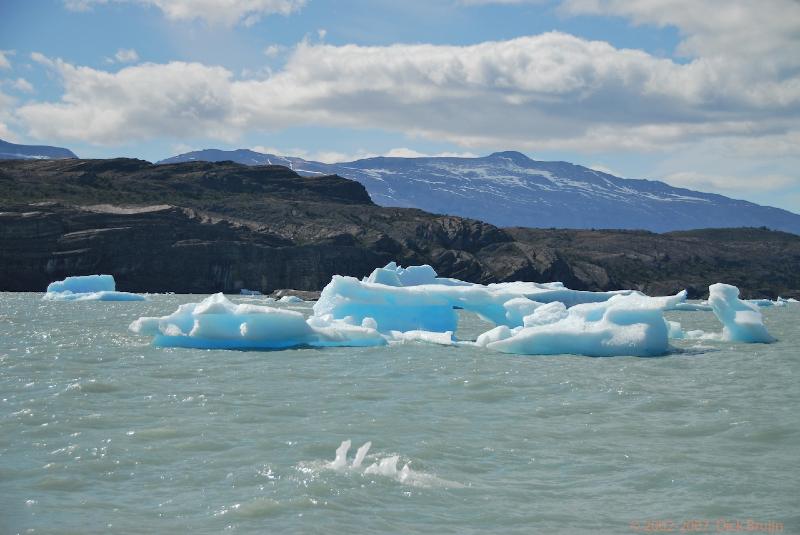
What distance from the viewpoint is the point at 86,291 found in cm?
5466

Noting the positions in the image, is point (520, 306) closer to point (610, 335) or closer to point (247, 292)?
point (610, 335)

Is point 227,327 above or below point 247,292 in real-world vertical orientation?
above

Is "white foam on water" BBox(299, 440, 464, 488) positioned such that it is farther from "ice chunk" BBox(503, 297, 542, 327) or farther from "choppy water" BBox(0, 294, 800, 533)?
"ice chunk" BBox(503, 297, 542, 327)

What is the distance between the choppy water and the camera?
8.79m

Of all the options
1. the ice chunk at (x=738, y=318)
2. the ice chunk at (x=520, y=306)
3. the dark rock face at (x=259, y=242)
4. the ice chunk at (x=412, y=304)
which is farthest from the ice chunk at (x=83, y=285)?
the ice chunk at (x=738, y=318)

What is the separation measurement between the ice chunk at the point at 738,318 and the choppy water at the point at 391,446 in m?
6.58

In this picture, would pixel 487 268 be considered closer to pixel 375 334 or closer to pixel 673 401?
pixel 375 334

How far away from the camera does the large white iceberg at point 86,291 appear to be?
51625 millimetres

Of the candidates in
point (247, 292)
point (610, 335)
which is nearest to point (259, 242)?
point (247, 292)

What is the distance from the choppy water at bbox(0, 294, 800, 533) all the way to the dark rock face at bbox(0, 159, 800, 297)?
5791cm

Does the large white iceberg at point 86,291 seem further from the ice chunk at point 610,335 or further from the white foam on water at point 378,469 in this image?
the white foam on water at point 378,469

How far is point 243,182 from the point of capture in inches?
4220

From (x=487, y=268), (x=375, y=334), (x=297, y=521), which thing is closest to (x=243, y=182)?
(x=487, y=268)

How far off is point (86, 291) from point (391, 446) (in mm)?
47519
